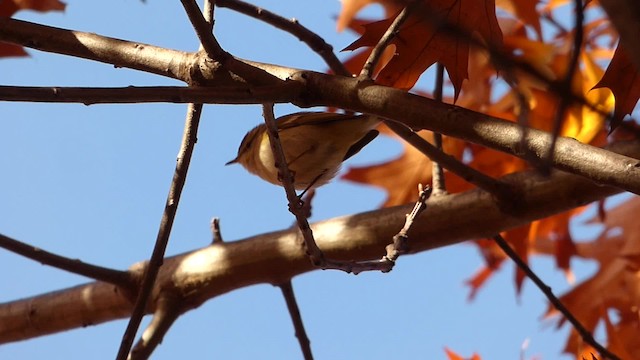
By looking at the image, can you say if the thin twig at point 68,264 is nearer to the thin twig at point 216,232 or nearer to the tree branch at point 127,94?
the thin twig at point 216,232

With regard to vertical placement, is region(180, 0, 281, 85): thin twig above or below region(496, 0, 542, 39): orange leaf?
below

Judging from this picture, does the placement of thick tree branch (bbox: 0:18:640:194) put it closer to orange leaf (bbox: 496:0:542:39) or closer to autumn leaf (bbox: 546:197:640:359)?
orange leaf (bbox: 496:0:542:39)

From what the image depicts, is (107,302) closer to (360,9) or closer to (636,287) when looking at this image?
(360,9)

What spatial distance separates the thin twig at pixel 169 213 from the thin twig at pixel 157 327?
21 centimetres

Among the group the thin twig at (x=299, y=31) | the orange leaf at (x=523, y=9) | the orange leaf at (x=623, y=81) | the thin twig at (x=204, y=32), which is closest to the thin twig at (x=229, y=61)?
the thin twig at (x=204, y=32)

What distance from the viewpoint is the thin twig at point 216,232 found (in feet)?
7.25

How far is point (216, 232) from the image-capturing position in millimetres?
2225

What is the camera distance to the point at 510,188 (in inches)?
75.4

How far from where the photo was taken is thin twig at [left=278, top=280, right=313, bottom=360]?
204 centimetres

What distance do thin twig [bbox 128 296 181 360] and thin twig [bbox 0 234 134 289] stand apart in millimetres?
123

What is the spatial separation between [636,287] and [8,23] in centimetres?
207

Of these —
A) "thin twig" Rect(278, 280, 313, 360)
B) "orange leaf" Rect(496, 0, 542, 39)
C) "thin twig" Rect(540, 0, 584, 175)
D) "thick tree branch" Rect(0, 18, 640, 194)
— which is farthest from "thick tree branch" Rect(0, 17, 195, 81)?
"orange leaf" Rect(496, 0, 542, 39)

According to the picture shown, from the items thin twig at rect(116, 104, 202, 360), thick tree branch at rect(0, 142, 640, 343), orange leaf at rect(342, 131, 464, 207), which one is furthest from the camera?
orange leaf at rect(342, 131, 464, 207)

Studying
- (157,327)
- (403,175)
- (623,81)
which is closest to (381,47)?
(623,81)
